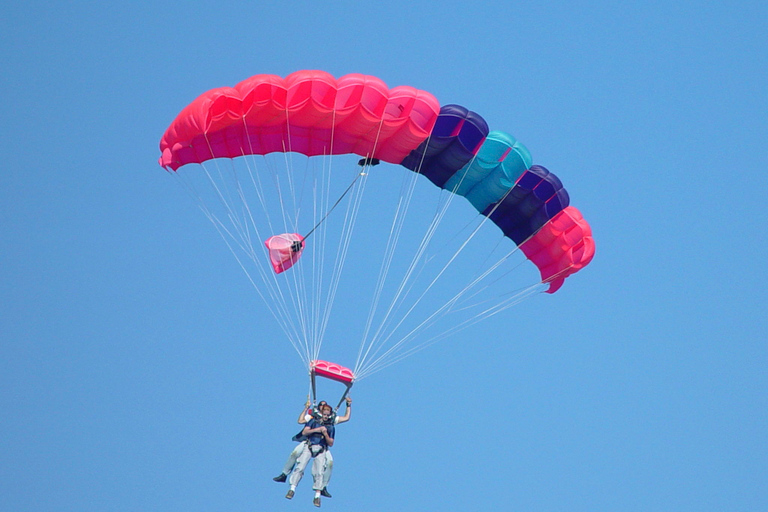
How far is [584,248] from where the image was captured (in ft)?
65.3

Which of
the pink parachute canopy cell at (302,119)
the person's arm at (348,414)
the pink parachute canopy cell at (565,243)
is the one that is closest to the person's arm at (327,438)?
the person's arm at (348,414)

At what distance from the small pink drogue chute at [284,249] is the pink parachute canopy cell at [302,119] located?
1.34m

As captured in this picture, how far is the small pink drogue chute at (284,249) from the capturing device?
63.1 ft

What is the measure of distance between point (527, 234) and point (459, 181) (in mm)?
1540

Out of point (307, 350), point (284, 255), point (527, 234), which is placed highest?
point (527, 234)

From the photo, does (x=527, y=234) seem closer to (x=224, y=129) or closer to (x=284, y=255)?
(x=284, y=255)

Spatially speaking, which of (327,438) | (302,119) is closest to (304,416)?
(327,438)

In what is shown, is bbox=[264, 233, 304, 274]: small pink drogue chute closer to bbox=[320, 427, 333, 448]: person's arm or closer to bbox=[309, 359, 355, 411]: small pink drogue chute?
bbox=[309, 359, 355, 411]: small pink drogue chute

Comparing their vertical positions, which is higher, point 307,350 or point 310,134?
point 310,134

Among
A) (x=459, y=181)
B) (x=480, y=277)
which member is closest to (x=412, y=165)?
(x=459, y=181)

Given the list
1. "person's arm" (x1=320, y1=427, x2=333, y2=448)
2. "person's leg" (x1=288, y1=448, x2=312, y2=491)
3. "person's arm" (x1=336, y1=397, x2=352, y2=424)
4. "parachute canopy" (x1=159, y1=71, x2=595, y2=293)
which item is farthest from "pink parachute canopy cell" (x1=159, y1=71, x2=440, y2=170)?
"person's leg" (x1=288, y1=448, x2=312, y2=491)

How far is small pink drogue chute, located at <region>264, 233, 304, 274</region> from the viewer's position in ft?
63.1

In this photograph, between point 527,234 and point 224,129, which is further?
point 527,234

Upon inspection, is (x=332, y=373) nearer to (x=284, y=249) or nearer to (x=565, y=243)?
(x=284, y=249)
